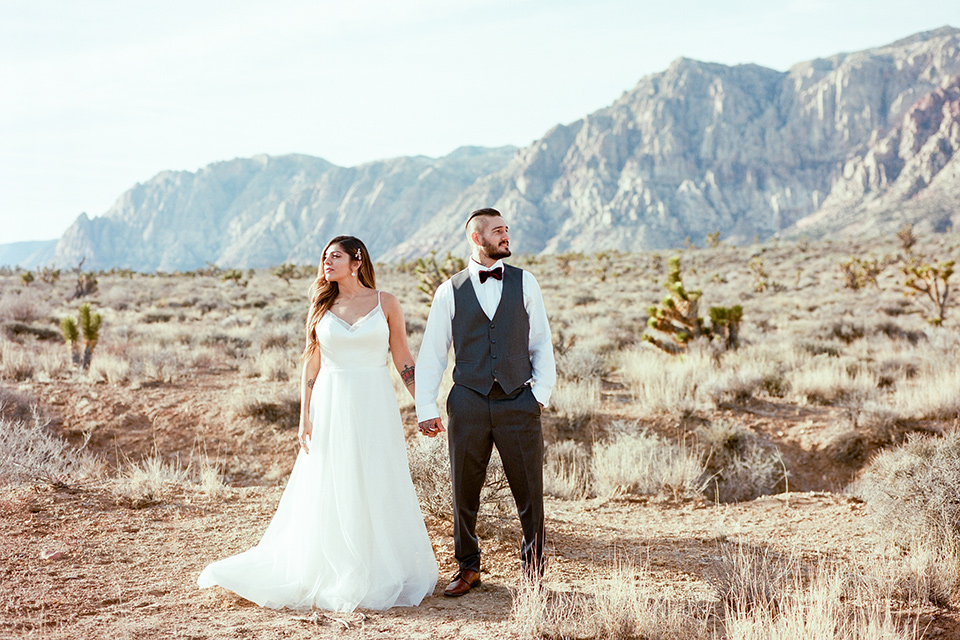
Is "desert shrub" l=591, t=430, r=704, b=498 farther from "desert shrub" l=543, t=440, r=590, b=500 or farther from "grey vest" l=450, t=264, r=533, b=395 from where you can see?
"grey vest" l=450, t=264, r=533, b=395

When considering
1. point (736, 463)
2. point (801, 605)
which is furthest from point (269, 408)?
point (801, 605)

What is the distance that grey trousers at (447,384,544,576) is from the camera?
12.7ft

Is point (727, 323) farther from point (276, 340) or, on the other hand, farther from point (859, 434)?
point (276, 340)

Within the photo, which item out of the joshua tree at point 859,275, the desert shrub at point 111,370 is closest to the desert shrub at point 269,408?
the desert shrub at point 111,370

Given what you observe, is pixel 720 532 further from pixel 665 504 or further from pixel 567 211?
pixel 567 211

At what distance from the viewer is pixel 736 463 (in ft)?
26.2

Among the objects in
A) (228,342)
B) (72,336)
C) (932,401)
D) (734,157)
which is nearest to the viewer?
(932,401)

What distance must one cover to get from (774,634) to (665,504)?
3.66 meters

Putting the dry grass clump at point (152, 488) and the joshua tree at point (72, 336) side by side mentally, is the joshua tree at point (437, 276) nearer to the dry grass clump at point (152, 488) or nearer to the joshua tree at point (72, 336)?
the joshua tree at point (72, 336)

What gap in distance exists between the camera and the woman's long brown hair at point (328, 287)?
14.3 ft

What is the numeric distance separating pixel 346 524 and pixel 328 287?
4.94 feet

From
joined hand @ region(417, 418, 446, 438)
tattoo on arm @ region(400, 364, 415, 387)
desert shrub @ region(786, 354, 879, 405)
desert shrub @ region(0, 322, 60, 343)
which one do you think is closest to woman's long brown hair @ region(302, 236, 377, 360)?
tattoo on arm @ region(400, 364, 415, 387)

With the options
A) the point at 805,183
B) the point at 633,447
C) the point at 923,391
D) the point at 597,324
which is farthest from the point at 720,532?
the point at 805,183

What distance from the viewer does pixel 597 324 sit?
58.3 ft
